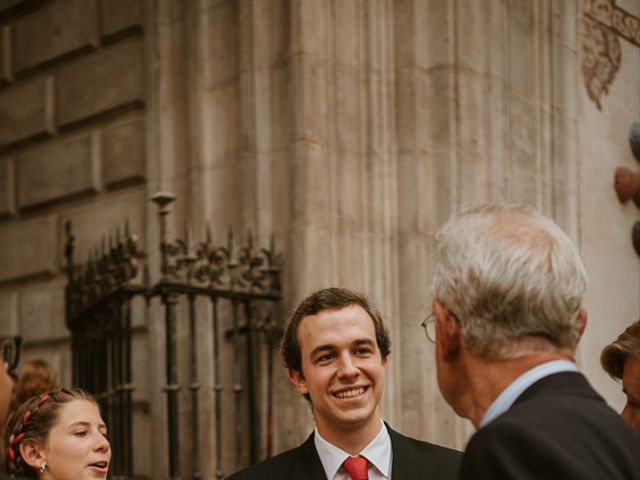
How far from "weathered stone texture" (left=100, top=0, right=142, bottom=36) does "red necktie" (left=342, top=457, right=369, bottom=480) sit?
17.2ft

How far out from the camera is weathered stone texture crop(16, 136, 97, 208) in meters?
8.55

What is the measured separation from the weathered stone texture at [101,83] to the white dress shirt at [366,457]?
4.89 meters

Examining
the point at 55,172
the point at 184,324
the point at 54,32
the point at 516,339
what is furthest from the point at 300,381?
the point at 54,32

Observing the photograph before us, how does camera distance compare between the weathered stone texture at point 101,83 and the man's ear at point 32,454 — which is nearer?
the man's ear at point 32,454

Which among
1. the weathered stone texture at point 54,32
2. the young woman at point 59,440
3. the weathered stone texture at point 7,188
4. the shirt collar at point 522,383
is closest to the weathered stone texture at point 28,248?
the weathered stone texture at point 7,188

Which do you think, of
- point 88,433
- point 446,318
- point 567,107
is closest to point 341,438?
point 88,433

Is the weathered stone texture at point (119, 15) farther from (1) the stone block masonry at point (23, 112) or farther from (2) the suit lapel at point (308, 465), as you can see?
(2) the suit lapel at point (308, 465)

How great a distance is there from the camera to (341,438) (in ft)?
11.7

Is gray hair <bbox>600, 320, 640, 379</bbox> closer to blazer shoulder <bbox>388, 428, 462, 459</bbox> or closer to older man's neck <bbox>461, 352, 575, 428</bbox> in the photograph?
blazer shoulder <bbox>388, 428, 462, 459</bbox>

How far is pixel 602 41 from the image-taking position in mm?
8422

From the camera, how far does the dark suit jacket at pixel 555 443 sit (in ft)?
6.29

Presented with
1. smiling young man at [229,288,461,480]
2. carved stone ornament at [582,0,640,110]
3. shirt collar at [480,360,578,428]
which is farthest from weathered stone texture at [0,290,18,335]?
shirt collar at [480,360,578,428]

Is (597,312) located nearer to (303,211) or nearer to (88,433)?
(303,211)

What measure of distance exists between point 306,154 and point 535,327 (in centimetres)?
438
